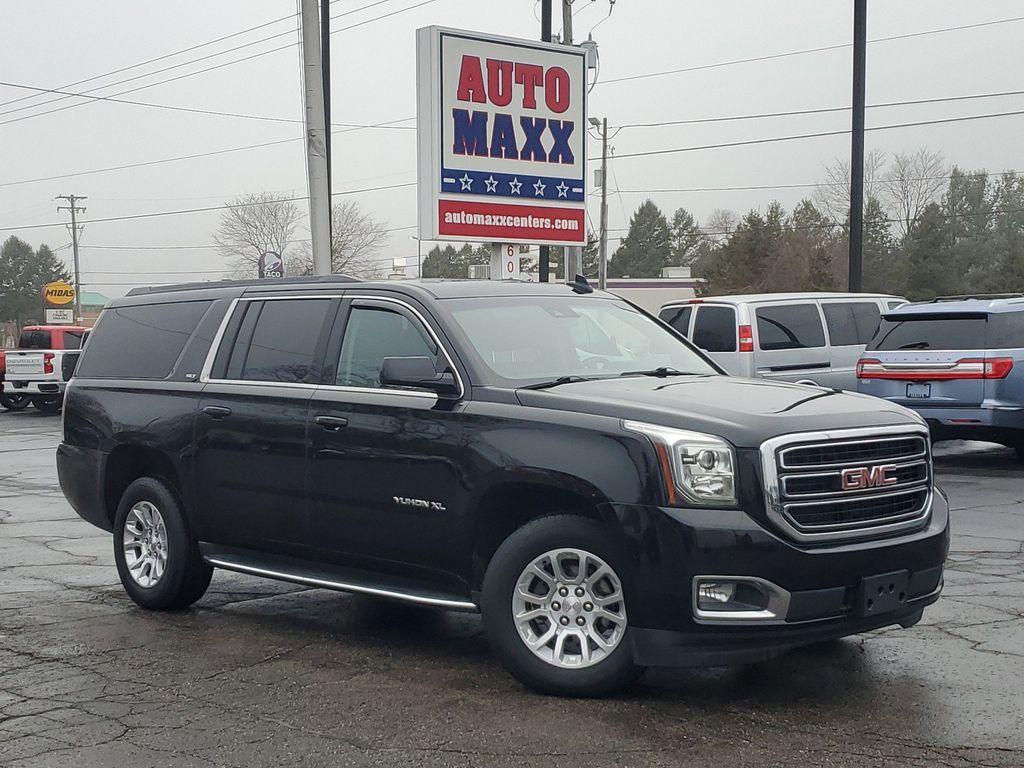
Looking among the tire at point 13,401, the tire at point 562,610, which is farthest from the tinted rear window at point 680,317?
the tire at point 13,401

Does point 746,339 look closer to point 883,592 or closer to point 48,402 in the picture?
point 883,592

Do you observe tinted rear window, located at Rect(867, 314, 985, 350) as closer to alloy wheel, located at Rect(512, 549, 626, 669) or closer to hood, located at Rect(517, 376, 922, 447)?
hood, located at Rect(517, 376, 922, 447)

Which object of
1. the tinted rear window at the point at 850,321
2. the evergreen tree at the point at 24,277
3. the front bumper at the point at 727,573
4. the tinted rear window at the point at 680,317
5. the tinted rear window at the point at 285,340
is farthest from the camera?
the evergreen tree at the point at 24,277

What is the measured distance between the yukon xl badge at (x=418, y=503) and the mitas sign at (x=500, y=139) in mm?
11809

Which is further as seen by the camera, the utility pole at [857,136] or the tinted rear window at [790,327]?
the utility pole at [857,136]

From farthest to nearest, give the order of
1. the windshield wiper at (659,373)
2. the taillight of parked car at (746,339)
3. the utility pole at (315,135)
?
the utility pole at (315,135) → the taillight of parked car at (746,339) → the windshield wiper at (659,373)

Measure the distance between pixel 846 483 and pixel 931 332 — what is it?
9.62m

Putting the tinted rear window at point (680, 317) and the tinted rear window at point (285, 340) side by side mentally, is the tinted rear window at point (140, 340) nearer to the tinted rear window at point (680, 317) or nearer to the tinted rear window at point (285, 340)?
the tinted rear window at point (285, 340)

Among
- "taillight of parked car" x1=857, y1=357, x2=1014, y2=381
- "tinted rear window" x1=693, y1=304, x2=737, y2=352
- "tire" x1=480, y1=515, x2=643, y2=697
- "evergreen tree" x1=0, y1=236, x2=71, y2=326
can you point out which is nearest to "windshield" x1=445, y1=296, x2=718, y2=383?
"tire" x1=480, y1=515, x2=643, y2=697

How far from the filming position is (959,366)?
13898 mm

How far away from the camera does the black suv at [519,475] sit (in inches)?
204

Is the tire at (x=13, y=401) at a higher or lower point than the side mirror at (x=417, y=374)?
lower

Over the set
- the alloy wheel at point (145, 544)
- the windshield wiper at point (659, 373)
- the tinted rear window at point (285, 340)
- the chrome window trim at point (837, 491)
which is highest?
the tinted rear window at point (285, 340)

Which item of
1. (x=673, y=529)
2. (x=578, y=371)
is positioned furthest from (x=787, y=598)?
(x=578, y=371)
